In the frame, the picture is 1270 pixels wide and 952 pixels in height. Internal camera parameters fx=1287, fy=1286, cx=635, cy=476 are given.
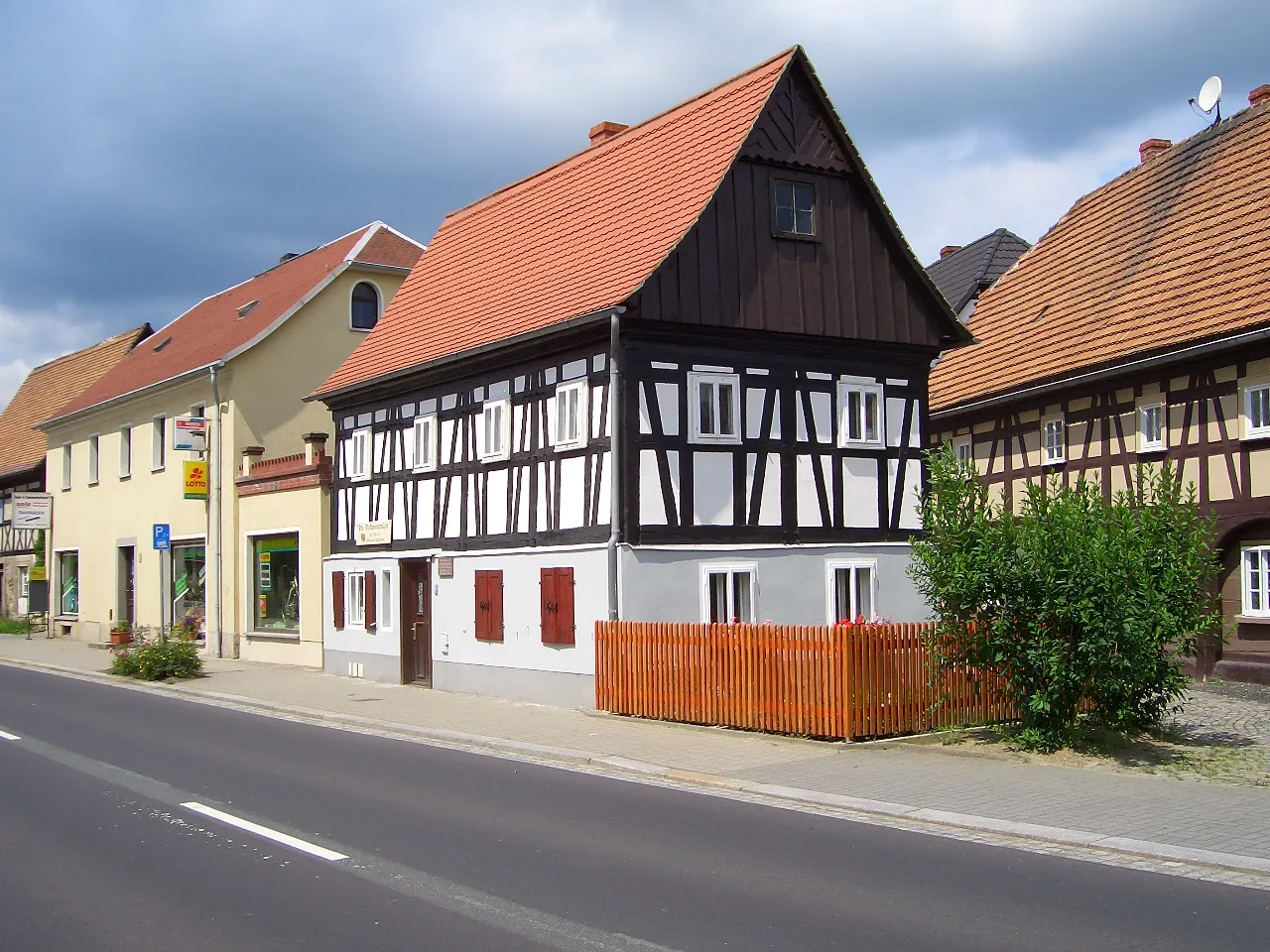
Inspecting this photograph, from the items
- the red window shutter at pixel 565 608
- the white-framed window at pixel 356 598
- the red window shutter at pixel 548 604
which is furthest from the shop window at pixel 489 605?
the white-framed window at pixel 356 598

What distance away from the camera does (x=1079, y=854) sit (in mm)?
8789

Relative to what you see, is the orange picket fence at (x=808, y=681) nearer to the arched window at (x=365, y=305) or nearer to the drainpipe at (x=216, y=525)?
the drainpipe at (x=216, y=525)

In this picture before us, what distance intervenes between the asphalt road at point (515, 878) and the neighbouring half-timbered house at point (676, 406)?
21.3ft

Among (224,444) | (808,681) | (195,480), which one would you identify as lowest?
(808,681)

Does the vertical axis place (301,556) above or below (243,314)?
below

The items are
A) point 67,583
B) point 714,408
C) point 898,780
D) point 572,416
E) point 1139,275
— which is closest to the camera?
point 898,780

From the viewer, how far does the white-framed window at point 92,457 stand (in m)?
39.4

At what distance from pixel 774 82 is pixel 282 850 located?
14.6 m

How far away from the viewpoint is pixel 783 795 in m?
11.4

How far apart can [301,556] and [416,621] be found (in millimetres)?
5415

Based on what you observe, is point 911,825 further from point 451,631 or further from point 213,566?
point 213,566

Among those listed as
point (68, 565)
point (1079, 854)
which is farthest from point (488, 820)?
point (68, 565)

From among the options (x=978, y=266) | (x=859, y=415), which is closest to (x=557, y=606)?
(x=859, y=415)

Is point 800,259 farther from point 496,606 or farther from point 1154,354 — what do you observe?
point 496,606
